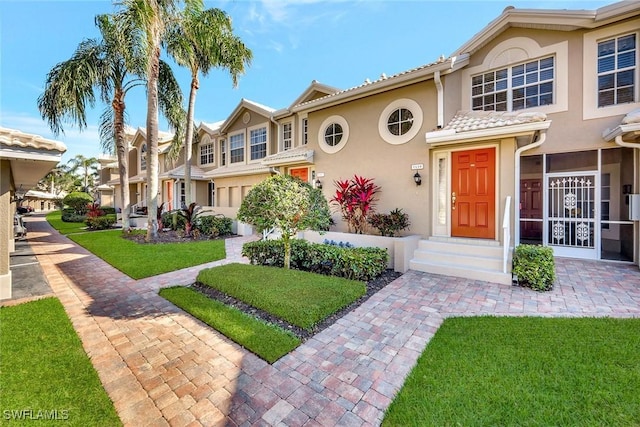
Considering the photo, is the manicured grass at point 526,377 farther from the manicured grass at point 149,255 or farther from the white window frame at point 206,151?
the white window frame at point 206,151

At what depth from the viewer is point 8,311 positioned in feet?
16.7

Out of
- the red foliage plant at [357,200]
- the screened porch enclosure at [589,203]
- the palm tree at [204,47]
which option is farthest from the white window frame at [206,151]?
the screened porch enclosure at [589,203]

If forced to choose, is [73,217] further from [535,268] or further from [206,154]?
[535,268]

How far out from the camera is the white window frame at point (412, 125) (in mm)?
9172

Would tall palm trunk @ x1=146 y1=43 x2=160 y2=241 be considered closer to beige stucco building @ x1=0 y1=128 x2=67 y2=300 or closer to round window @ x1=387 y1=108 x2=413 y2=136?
beige stucco building @ x1=0 y1=128 x2=67 y2=300

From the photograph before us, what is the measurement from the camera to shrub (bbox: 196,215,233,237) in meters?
15.5

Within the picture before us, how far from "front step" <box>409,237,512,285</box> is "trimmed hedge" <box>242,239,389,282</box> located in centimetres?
130

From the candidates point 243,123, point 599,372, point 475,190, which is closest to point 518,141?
point 475,190

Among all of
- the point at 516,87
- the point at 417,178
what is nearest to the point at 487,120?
the point at 417,178

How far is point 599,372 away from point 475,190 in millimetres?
5890

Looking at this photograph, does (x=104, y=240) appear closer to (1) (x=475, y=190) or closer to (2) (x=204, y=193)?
(2) (x=204, y=193)

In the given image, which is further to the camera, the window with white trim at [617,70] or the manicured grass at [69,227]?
the manicured grass at [69,227]

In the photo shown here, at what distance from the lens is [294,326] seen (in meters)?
4.73

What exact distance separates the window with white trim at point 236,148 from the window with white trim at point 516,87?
1456cm
